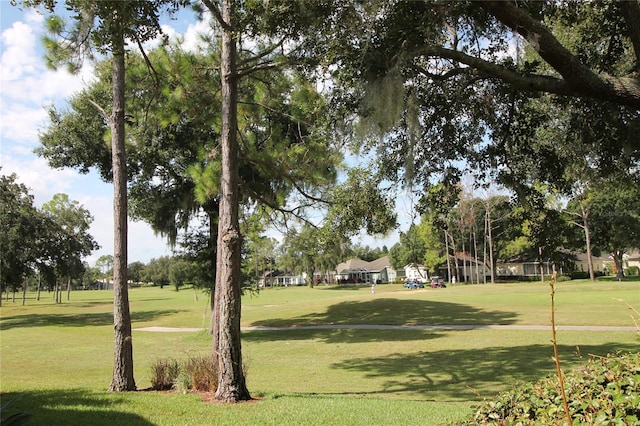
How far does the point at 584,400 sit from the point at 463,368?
9.95m

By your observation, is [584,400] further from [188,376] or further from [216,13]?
[188,376]

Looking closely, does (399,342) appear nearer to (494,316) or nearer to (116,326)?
(494,316)

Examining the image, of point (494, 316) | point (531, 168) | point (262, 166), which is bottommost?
point (494, 316)

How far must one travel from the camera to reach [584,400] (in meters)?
2.03

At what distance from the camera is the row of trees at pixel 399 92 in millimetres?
4684

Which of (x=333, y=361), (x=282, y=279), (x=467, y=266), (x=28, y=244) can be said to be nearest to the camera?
(x=333, y=361)

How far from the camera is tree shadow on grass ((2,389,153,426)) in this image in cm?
555

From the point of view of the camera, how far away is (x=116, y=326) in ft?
28.4

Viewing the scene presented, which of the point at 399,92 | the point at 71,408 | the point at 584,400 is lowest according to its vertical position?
the point at 71,408

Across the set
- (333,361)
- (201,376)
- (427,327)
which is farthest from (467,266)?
(201,376)

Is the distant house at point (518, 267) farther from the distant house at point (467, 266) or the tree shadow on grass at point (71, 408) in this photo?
the tree shadow on grass at point (71, 408)

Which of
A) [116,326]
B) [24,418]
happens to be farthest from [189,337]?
[24,418]

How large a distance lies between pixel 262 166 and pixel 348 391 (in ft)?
16.7

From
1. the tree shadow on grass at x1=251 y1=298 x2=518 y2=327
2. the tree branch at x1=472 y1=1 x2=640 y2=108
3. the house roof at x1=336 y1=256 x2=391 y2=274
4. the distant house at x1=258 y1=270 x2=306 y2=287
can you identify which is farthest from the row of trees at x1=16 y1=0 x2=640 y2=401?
the distant house at x1=258 y1=270 x2=306 y2=287
